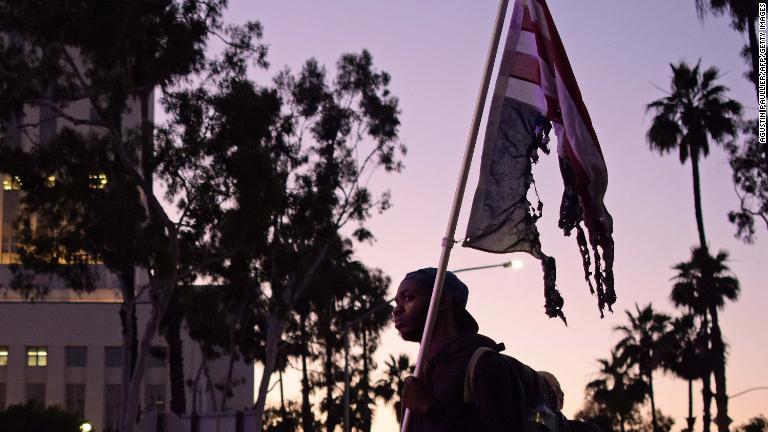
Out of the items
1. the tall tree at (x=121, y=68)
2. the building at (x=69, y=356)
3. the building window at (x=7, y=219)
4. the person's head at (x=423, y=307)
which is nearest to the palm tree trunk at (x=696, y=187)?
the tall tree at (x=121, y=68)

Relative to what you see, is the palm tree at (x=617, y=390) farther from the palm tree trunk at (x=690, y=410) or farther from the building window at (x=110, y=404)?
the building window at (x=110, y=404)

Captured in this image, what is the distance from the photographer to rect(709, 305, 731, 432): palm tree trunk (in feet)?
132

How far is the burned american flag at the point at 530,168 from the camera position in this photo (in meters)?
5.45

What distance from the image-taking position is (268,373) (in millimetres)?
40156

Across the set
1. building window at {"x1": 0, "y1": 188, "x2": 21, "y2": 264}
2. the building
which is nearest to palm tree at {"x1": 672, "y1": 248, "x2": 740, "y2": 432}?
the building

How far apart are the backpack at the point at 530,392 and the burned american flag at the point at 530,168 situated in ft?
1.81

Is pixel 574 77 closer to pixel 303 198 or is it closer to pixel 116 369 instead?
pixel 303 198

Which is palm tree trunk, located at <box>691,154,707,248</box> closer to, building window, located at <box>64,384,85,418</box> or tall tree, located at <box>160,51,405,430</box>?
tall tree, located at <box>160,51,405,430</box>

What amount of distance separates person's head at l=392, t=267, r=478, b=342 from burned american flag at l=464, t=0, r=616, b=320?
1.27 feet

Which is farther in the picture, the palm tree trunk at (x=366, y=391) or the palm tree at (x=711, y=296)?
the palm tree trunk at (x=366, y=391)

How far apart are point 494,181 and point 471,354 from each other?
2.99 ft

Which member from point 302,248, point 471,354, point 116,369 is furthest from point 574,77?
point 116,369

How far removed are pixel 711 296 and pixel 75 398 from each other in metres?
41.7

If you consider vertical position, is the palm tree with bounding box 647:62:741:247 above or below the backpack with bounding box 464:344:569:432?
above
